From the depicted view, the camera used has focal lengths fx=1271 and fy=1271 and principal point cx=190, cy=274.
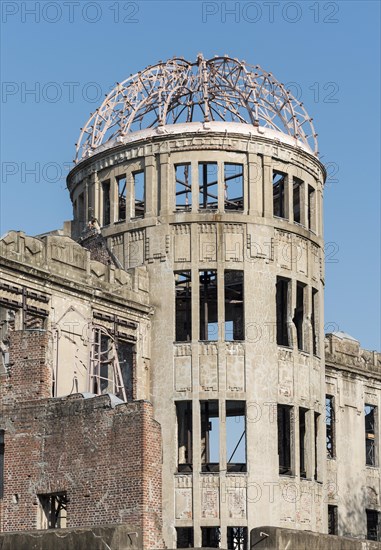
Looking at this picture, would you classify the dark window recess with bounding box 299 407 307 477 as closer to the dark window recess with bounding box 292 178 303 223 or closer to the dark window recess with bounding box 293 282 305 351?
the dark window recess with bounding box 293 282 305 351

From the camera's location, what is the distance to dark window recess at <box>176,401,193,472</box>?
135ft

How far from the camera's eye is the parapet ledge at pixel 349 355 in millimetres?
48812

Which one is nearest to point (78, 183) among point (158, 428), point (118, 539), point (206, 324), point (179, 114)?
point (179, 114)

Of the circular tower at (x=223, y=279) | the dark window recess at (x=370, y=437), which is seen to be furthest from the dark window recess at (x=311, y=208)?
the dark window recess at (x=370, y=437)

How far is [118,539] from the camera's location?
81.8ft

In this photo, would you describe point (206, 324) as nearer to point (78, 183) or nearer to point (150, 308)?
point (150, 308)

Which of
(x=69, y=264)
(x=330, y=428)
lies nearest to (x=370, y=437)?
(x=330, y=428)

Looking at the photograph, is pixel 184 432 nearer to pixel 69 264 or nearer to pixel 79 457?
pixel 69 264

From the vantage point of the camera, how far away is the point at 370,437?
50750mm

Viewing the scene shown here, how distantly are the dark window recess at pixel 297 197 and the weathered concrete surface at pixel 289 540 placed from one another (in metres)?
18.3

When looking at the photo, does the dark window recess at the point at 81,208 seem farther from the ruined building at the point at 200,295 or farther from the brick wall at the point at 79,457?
the brick wall at the point at 79,457

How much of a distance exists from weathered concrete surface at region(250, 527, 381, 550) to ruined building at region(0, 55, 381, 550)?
10.3m

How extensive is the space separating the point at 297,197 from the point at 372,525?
45.5 ft

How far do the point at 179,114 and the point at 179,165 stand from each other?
2.76m
